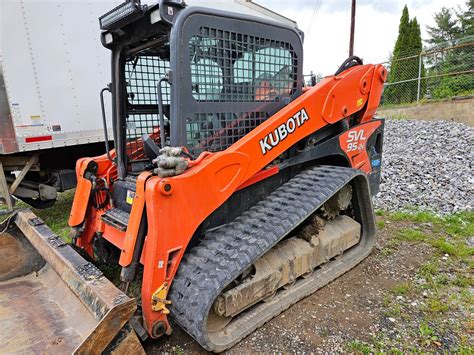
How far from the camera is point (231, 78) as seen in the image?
2693 mm

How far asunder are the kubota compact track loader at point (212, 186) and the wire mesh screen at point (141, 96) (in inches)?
0.5

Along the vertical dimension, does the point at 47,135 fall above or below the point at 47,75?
below

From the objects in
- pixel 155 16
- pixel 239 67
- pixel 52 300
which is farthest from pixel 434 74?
pixel 52 300

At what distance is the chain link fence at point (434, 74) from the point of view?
12.2m

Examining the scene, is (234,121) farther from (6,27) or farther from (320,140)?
(6,27)

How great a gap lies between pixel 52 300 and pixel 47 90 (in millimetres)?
3472

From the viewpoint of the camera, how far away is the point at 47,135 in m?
5.01

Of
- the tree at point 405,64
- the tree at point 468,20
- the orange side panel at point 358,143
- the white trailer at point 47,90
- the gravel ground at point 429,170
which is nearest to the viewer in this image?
the orange side panel at point 358,143

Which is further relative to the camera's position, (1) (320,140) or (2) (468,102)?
(2) (468,102)

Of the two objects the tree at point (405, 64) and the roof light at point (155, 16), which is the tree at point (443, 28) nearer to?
the tree at point (405, 64)

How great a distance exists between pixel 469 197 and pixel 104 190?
5144 mm

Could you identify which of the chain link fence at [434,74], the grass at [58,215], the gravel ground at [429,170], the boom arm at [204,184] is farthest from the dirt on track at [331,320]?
the chain link fence at [434,74]

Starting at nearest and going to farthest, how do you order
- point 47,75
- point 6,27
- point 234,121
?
1. point 234,121
2. point 6,27
3. point 47,75

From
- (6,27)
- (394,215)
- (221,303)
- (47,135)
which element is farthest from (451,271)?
(6,27)
